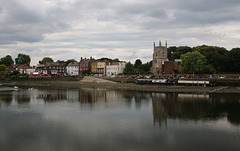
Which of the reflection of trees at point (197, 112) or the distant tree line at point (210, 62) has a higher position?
the distant tree line at point (210, 62)

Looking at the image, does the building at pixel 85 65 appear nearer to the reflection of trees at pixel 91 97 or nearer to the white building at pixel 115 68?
the white building at pixel 115 68

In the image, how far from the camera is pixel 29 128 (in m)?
20.4

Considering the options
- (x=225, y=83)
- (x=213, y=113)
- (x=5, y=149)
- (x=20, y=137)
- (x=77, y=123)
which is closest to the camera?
(x=5, y=149)

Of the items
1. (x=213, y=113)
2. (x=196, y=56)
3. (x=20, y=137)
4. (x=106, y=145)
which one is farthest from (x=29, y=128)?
(x=196, y=56)

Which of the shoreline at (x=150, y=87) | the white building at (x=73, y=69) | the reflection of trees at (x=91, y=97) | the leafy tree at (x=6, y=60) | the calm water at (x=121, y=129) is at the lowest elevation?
the calm water at (x=121, y=129)

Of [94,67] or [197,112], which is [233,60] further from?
[94,67]

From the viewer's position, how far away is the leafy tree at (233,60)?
209 feet

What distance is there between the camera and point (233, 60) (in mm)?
63906

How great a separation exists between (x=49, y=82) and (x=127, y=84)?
1208 inches

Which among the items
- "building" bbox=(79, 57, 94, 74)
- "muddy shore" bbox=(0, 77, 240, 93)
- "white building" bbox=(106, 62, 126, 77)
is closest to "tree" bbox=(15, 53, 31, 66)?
"building" bbox=(79, 57, 94, 74)

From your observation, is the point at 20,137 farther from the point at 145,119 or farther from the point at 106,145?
the point at 145,119

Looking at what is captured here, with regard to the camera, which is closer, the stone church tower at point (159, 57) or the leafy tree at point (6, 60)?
the stone church tower at point (159, 57)

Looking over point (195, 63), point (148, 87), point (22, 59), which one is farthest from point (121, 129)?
point (22, 59)

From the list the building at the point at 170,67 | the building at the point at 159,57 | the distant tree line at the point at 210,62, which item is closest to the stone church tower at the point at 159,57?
the building at the point at 159,57
